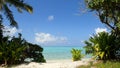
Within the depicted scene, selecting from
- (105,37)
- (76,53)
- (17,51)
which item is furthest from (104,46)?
(17,51)

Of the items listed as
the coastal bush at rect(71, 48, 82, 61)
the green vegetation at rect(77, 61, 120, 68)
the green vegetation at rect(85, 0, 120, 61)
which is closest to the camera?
the green vegetation at rect(77, 61, 120, 68)

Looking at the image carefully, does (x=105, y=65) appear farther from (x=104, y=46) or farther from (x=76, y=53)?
(x=76, y=53)

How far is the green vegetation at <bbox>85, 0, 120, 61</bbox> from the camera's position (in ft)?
65.8

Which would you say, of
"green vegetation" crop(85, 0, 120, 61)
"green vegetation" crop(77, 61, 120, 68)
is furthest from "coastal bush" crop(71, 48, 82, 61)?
"green vegetation" crop(77, 61, 120, 68)

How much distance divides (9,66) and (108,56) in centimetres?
660

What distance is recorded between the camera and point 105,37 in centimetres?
2038

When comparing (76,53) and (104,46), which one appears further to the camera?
(76,53)

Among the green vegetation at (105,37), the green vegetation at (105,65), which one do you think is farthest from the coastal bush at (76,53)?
the green vegetation at (105,65)

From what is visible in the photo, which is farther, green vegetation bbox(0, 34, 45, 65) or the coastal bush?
the coastal bush

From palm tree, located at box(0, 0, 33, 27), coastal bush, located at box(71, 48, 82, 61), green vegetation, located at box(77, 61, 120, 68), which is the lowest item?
green vegetation, located at box(77, 61, 120, 68)

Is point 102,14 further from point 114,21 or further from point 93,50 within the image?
point 93,50

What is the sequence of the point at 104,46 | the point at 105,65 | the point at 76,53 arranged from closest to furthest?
the point at 105,65 < the point at 104,46 < the point at 76,53

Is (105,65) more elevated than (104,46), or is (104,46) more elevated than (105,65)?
(104,46)

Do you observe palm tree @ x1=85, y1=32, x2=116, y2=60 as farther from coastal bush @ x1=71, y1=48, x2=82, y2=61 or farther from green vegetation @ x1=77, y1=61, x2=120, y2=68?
coastal bush @ x1=71, y1=48, x2=82, y2=61
